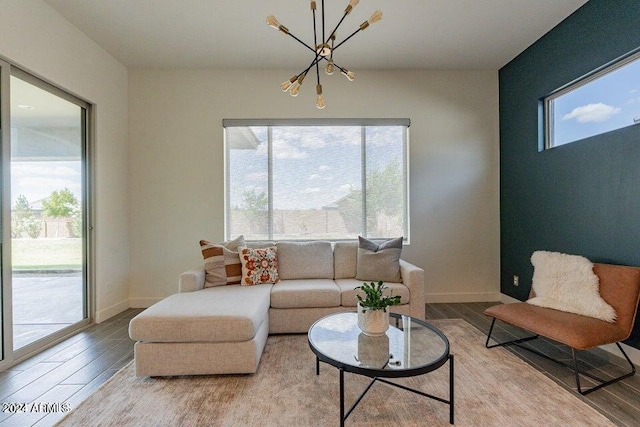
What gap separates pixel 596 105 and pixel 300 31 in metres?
2.79

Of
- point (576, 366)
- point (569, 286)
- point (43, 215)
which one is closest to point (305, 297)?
point (576, 366)

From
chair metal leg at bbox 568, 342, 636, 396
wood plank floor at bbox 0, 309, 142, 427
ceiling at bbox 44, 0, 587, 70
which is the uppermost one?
ceiling at bbox 44, 0, 587, 70

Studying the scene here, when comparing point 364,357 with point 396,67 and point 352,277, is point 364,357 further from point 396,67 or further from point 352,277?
point 396,67

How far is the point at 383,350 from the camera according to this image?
1.74 m

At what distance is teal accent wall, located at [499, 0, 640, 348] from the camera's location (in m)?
2.33

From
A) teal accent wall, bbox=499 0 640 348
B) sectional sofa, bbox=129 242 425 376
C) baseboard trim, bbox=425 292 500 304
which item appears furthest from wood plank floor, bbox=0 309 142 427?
teal accent wall, bbox=499 0 640 348

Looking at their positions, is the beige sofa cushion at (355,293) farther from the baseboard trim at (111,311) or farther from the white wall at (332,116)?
the baseboard trim at (111,311)

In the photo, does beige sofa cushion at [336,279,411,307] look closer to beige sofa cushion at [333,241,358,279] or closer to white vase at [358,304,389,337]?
beige sofa cushion at [333,241,358,279]

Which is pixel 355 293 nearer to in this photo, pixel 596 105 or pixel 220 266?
pixel 220 266

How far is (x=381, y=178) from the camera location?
12.8 ft

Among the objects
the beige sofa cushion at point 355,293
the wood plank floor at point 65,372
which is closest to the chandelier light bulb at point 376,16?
the beige sofa cushion at point 355,293

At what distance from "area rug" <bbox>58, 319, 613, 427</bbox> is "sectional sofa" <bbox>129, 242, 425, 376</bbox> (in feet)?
0.43

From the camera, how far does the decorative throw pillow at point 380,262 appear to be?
3.12 meters

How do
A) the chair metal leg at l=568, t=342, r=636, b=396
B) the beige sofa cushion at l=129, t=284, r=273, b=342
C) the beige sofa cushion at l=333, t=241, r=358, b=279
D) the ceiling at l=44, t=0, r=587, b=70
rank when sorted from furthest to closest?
the beige sofa cushion at l=333, t=241, r=358, b=279
the ceiling at l=44, t=0, r=587, b=70
the beige sofa cushion at l=129, t=284, r=273, b=342
the chair metal leg at l=568, t=342, r=636, b=396
